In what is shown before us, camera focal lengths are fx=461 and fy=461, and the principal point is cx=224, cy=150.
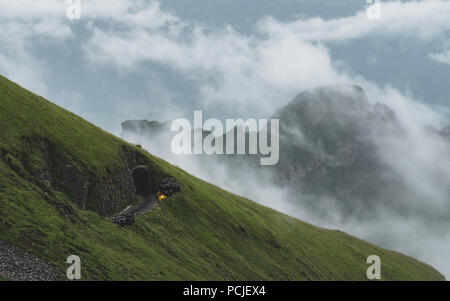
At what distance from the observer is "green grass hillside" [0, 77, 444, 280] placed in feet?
188

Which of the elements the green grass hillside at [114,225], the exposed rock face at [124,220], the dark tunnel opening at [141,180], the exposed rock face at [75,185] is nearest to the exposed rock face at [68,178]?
the exposed rock face at [75,185]

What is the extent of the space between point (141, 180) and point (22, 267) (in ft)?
186

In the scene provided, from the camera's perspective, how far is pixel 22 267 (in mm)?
46125

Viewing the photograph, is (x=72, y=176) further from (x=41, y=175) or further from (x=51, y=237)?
(x=51, y=237)

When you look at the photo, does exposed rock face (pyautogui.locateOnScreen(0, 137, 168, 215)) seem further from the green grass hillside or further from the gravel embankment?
the gravel embankment

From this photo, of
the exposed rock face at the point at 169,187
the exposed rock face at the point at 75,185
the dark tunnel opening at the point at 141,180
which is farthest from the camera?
the exposed rock face at the point at 169,187

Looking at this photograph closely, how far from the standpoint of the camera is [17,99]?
297ft

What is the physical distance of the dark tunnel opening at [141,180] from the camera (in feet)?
333

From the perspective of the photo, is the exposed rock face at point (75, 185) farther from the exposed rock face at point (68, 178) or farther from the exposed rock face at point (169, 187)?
the exposed rock face at point (169, 187)

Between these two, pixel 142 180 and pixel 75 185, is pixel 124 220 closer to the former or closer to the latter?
pixel 75 185

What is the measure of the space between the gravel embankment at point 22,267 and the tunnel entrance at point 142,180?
51.8m

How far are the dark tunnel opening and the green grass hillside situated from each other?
3177mm
